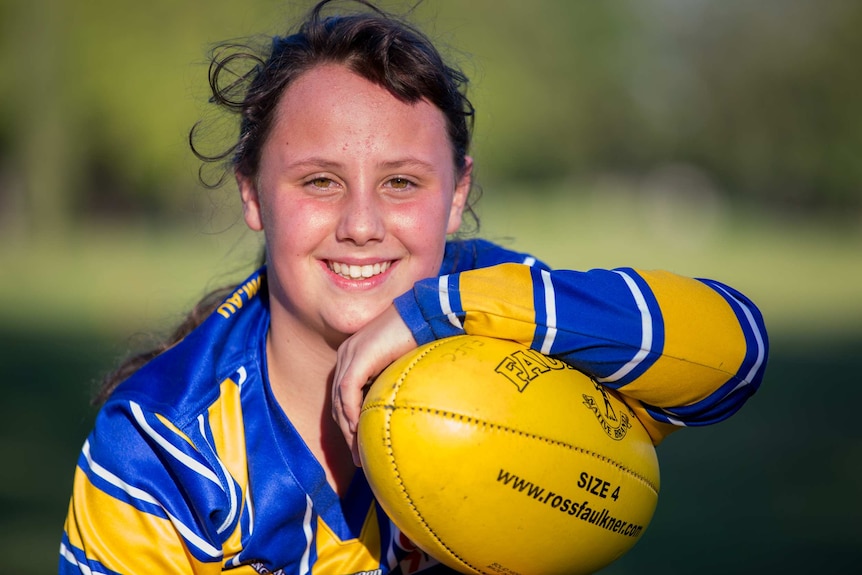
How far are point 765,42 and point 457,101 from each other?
39728mm

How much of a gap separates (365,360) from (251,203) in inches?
29.5

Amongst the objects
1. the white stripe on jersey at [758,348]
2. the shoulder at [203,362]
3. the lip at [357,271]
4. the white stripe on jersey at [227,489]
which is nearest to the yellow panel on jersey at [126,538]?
the white stripe on jersey at [227,489]

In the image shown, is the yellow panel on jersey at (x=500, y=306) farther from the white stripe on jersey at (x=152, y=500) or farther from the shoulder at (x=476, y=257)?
the white stripe on jersey at (x=152, y=500)

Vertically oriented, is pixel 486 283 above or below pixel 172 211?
above

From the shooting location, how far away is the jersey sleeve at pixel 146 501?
228 cm

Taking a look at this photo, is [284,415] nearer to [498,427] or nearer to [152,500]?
[152,500]

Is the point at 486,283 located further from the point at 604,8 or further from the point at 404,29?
the point at 604,8

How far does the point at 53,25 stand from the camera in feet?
74.8

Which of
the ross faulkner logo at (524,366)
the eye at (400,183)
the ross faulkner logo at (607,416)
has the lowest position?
the ross faulkner logo at (607,416)

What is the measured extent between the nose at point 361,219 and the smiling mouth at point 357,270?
7cm

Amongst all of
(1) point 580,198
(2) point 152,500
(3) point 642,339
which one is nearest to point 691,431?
(3) point 642,339

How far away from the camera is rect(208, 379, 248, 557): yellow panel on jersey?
7.89 ft

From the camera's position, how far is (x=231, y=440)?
2.43 meters

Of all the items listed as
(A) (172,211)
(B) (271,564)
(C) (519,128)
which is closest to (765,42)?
(C) (519,128)
